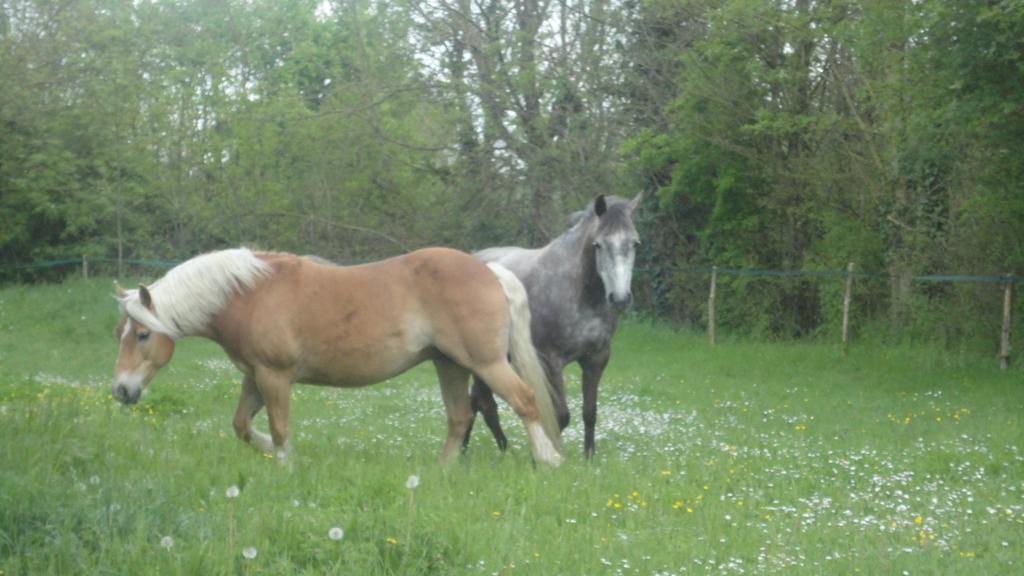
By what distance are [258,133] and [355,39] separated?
13.5 ft

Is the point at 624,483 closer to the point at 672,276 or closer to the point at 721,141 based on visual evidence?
the point at 721,141

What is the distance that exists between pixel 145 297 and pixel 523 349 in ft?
9.18

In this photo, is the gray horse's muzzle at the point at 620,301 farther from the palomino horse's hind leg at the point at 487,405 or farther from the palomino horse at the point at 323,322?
the palomino horse's hind leg at the point at 487,405

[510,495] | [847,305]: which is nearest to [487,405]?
[510,495]

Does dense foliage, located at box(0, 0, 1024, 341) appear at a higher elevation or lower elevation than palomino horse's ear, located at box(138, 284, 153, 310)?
higher

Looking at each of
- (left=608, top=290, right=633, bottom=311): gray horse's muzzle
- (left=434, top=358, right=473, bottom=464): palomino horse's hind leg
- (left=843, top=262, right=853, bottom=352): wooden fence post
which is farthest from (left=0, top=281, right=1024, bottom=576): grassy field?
(left=843, top=262, right=853, bottom=352): wooden fence post

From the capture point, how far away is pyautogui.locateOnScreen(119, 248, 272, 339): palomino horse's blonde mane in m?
8.21

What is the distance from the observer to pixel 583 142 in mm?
26172

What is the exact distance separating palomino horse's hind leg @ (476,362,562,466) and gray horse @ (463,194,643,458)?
1.27m

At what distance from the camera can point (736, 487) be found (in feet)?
25.3

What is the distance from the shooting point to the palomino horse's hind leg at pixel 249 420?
28.2 feet

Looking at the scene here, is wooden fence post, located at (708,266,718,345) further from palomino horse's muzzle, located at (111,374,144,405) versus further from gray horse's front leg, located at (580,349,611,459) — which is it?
palomino horse's muzzle, located at (111,374,144,405)

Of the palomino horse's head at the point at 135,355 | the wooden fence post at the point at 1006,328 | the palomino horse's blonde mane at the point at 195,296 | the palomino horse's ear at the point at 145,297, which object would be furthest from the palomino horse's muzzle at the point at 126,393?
the wooden fence post at the point at 1006,328

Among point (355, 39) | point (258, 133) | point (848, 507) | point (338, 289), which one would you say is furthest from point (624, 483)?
point (258, 133)
